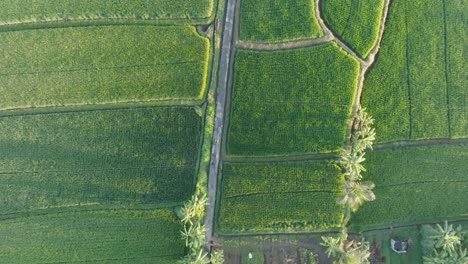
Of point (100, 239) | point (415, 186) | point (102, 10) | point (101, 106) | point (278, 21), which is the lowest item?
point (100, 239)

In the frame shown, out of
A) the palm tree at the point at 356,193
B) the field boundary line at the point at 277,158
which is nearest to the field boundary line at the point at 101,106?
the field boundary line at the point at 277,158

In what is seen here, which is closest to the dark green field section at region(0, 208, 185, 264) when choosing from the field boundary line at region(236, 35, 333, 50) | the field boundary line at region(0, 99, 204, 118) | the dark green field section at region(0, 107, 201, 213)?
the dark green field section at region(0, 107, 201, 213)

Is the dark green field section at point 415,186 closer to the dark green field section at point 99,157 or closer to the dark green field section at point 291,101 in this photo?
the dark green field section at point 291,101

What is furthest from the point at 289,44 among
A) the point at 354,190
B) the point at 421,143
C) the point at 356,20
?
the point at 421,143

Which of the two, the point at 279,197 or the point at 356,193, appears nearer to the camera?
the point at 356,193

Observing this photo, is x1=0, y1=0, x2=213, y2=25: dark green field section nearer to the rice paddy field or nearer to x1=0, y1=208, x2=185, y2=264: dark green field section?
the rice paddy field

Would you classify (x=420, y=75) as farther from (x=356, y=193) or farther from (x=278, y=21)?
(x=278, y=21)
